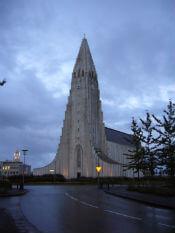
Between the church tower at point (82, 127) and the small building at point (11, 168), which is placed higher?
the church tower at point (82, 127)

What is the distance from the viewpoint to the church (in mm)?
69938

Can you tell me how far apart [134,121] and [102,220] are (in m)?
32.7

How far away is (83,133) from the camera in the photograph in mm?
71562

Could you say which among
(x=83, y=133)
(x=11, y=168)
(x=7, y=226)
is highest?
(x=83, y=133)

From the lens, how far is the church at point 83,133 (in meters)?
69.9

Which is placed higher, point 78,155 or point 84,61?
point 84,61

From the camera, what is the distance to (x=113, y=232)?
7715 mm

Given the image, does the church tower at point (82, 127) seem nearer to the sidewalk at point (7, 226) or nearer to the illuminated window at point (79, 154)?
the illuminated window at point (79, 154)

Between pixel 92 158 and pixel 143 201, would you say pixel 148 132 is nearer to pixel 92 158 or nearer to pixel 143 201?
pixel 143 201

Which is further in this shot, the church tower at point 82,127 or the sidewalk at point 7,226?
the church tower at point 82,127

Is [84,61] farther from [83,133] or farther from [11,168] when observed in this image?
[11,168]

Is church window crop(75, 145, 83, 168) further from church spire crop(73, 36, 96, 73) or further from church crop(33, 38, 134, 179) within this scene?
church spire crop(73, 36, 96, 73)

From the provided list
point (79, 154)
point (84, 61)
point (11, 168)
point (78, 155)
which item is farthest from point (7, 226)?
point (11, 168)

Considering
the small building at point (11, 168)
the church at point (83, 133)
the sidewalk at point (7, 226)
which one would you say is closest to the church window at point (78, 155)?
the church at point (83, 133)
